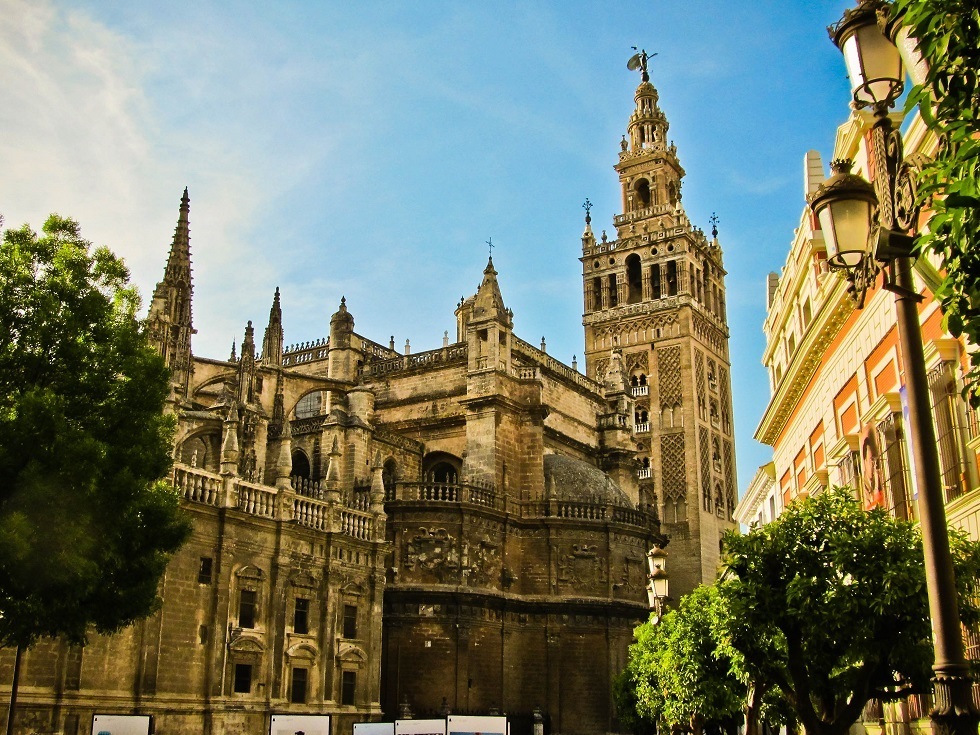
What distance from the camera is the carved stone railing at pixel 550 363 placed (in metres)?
41.6

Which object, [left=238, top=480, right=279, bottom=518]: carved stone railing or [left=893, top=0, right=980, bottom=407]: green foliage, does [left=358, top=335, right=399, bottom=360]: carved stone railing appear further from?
[left=893, top=0, right=980, bottom=407]: green foliage

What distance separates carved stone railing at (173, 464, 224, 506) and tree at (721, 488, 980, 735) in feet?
49.9

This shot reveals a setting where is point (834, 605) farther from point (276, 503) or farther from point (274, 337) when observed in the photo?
point (274, 337)

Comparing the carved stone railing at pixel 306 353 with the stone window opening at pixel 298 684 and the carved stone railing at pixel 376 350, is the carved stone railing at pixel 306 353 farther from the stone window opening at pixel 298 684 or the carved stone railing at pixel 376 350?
the stone window opening at pixel 298 684

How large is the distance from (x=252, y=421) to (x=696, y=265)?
3559cm

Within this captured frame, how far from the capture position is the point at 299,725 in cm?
2041

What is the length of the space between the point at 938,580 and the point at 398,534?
29.9 m

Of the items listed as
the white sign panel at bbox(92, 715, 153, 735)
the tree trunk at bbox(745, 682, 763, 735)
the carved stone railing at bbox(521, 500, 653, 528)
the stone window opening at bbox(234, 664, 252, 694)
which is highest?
the carved stone railing at bbox(521, 500, 653, 528)

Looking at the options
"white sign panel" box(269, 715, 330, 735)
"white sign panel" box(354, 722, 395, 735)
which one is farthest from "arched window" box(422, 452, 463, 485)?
"white sign panel" box(354, 722, 395, 735)

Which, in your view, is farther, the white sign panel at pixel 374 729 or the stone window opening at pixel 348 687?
the stone window opening at pixel 348 687

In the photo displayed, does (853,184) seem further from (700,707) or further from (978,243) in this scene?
(700,707)

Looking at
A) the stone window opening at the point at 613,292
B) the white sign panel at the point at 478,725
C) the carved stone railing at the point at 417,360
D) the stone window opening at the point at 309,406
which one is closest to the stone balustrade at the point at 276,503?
the white sign panel at the point at 478,725

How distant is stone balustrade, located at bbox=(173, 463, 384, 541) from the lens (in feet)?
81.4

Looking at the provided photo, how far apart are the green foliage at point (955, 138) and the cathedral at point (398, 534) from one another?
1547 cm
